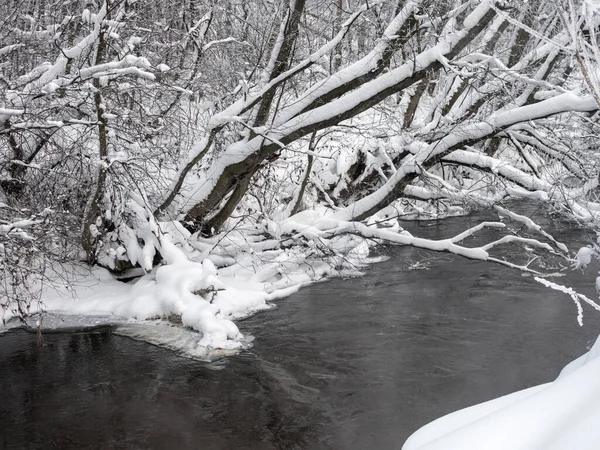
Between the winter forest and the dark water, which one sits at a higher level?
the winter forest

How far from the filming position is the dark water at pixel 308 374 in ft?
16.2

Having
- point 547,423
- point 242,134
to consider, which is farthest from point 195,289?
point 547,423

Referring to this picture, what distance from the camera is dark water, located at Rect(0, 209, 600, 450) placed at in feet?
16.2

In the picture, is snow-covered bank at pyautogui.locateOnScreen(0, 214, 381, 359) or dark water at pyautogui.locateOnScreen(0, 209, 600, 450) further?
snow-covered bank at pyautogui.locateOnScreen(0, 214, 381, 359)

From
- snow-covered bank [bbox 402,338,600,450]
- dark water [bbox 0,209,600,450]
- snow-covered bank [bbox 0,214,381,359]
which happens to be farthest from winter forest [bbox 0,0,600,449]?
snow-covered bank [bbox 402,338,600,450]

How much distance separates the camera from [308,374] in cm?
602

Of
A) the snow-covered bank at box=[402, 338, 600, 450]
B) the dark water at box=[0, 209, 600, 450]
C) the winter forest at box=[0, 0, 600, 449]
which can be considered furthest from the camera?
the winter forest at box=[0, 0, 600, 449]

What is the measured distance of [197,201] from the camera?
9062mm

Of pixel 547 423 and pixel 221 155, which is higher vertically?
pixel 547 423

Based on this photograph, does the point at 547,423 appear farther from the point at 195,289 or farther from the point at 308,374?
the point at 195,289

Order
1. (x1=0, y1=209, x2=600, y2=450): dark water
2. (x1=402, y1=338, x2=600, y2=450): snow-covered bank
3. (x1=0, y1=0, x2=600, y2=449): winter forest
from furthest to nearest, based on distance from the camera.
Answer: (x1=0, y1=0, x2=600, y2=449): winter forest → (x1=0, y1=209, x2=600, y2=450): dark water → (x1=402, y1=338, x2=600, y2=450): snow-covered bank

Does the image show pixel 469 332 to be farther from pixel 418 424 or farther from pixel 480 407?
pixel 480 407

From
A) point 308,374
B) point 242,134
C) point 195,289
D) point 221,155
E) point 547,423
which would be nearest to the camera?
point 547,423

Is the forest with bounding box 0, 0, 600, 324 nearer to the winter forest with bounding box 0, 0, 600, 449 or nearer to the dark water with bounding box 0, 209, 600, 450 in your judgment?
the winter forest with bounding box 0, 0, 600, 449
